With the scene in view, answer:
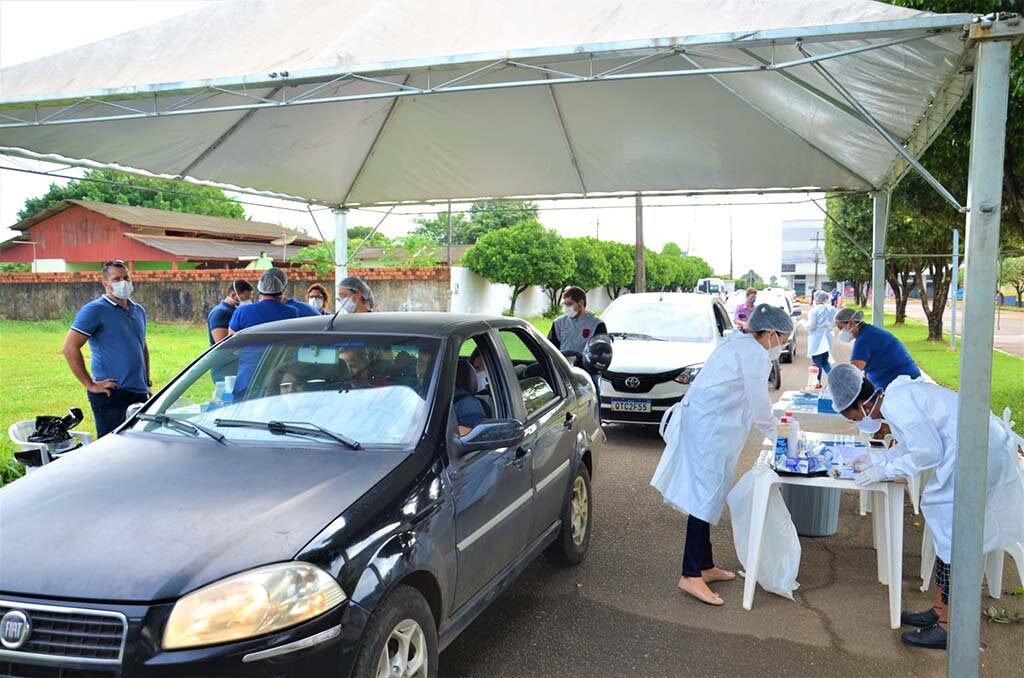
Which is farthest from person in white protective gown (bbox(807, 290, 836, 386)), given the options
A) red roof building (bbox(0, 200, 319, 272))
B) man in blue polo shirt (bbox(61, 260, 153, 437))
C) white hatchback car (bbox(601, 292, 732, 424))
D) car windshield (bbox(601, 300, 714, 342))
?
red roof building (bbox(0, 200, 319, 272))

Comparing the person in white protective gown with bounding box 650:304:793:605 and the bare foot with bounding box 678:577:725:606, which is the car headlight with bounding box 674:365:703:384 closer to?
the person in white protective gown with bounding box 650:304:793:605

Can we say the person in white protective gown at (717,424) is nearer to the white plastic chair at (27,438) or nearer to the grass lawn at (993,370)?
the white plastic chair at (27,438)

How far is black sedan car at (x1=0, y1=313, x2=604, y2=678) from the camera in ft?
7.96

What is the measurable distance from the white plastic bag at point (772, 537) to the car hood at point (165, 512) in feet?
8.15

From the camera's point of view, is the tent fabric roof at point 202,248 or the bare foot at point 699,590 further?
the tent fabric roof at point 202,248

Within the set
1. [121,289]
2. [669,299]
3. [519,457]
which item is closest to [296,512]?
[519,457]

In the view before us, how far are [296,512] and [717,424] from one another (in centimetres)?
275

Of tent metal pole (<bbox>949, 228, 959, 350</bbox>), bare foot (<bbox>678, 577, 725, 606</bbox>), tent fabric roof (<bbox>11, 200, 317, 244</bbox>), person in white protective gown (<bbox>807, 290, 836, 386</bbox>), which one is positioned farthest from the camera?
tent fabric roof (<bbox>11, 200, 317, 244</bbox>)

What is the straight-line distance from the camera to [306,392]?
3.82 meters

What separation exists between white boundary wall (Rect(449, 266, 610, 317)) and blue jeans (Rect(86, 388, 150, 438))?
1351 centimetres

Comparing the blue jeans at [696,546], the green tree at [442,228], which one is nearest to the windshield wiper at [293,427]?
the blue jeans at [696,546]

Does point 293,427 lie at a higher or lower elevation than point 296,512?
higher

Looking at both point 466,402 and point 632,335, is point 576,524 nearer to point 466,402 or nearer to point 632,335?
point 466,402

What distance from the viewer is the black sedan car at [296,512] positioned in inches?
95.5
